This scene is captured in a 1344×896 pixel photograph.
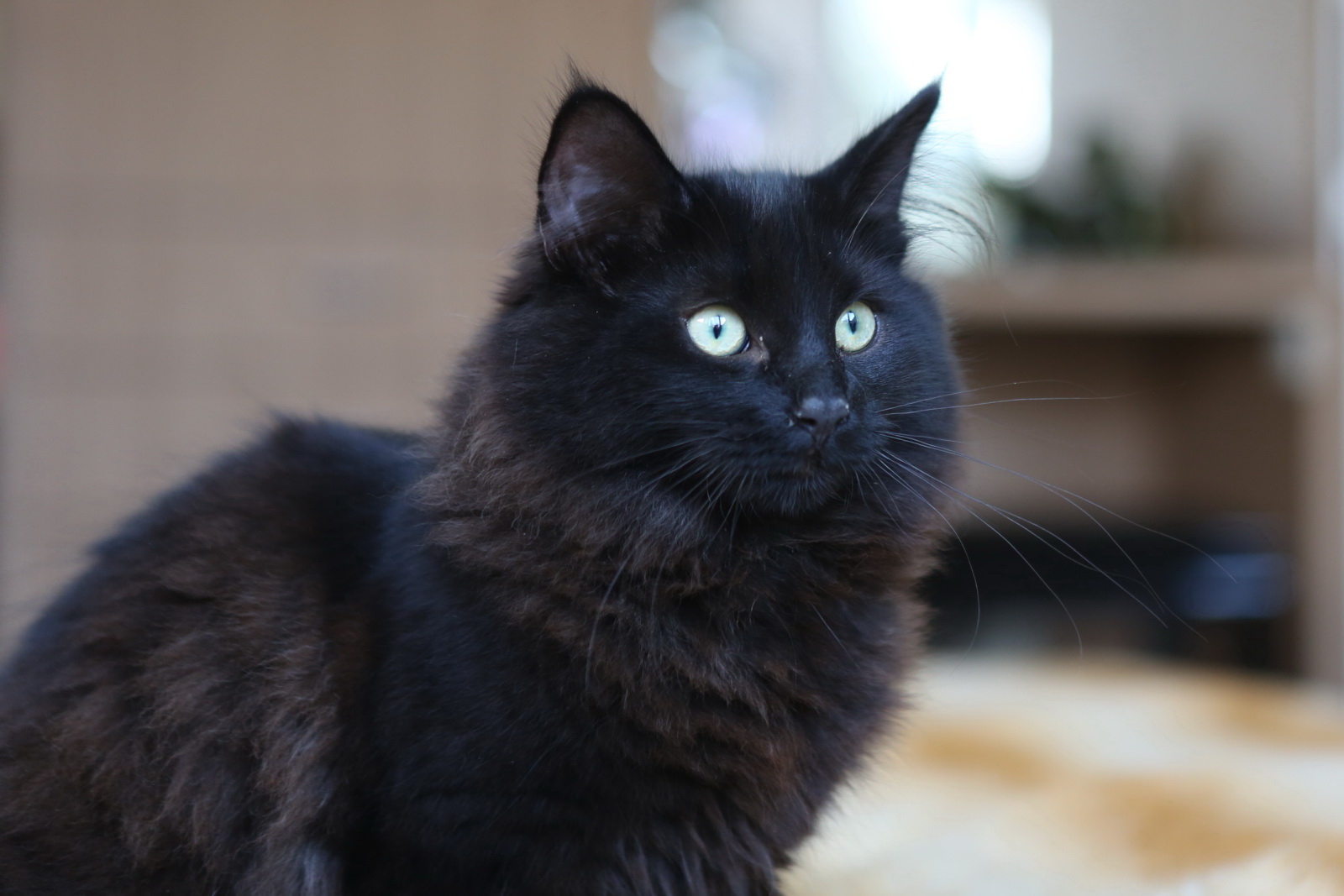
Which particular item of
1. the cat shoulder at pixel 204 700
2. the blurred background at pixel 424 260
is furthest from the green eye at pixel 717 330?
the blurred background at pixel 424 260

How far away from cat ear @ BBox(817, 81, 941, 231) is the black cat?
54 mm

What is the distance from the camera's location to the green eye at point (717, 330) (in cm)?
98

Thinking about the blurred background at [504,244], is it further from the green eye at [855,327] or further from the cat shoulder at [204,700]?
the cat shoulder at [204,700]

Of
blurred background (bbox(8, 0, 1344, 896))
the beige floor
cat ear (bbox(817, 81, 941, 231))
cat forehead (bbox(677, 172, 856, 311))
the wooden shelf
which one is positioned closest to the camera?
cat forehead (bbox(677, 172, 856, 311))

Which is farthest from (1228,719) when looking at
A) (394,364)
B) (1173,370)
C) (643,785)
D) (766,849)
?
(394,364)

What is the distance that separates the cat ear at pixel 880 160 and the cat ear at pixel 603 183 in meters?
0.20

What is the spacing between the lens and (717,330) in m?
0.98

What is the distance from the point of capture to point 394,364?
122 inches

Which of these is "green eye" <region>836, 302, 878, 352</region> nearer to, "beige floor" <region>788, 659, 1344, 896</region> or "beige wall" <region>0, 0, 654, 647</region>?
"beige floor" <region>788, 659, 1344, 896</region>

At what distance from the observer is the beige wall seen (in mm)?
2963

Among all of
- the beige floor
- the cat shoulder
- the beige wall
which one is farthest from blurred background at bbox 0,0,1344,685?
the cat shoulder

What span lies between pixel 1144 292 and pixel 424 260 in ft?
6.78

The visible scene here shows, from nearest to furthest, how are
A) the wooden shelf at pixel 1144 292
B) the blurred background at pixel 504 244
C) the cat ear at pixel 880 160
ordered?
the cat ear at pixel 880 160 → the blurred background at pixel 504 244 → the wooden shelf at pixel 1144 292

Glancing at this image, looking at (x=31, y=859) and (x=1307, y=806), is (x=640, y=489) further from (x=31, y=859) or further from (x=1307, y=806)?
(x=1307, y=806)
